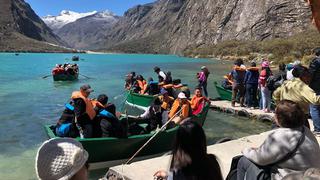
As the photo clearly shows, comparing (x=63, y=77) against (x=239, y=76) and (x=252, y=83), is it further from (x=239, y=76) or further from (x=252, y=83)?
(x=252, y=83)

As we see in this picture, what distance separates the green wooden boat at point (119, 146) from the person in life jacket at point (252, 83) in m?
6.31

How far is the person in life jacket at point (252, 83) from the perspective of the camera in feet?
53.5

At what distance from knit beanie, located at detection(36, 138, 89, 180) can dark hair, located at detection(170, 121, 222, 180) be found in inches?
57.2

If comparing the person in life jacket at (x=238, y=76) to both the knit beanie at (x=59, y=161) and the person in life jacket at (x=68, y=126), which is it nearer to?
the person in life jacket at (x=68, y=126)

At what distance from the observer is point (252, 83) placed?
16.5 metres

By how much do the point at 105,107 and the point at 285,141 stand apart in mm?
6013

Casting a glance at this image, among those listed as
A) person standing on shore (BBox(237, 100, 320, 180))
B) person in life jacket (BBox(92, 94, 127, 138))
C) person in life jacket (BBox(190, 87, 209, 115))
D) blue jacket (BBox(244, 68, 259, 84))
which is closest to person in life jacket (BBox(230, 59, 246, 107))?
blue jacket (BBox(244, 68, 259, 84))

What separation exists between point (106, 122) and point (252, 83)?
833 cm

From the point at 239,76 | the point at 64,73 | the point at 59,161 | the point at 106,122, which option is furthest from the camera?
the point at 64,73

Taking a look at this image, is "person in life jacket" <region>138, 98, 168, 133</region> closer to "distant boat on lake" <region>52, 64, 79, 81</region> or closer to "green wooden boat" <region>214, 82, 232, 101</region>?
"green wooden boat" <region>214, 82, 232, 101</region>

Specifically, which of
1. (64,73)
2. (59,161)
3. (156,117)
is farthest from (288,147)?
(64,73)

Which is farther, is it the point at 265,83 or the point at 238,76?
the point at 238,76

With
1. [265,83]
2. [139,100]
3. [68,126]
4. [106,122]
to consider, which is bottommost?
[139,100]

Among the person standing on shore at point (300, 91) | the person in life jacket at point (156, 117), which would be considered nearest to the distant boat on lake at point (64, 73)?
the person in life jacket at point (156, 117)
